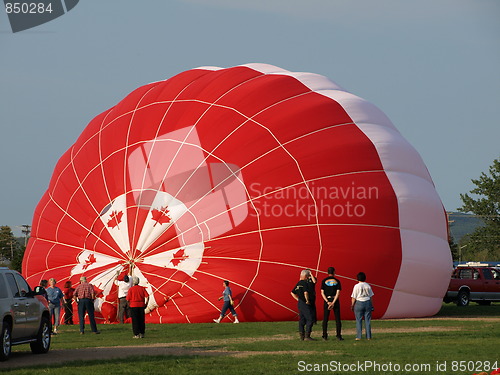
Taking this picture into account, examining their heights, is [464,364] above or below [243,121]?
below

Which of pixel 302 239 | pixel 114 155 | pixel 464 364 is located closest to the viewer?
pixel 464 364

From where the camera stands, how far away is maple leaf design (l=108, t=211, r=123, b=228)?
23.8 m

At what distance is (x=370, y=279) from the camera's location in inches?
904

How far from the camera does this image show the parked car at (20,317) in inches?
565

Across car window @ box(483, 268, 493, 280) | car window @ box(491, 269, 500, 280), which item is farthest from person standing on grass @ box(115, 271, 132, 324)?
car window @ box(491, 269, 500, 280)

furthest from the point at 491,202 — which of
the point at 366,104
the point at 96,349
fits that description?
the point at 96,349

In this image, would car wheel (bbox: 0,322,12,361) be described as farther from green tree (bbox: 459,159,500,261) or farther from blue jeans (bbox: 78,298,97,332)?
green tree (bbox: 459,159,500,261)

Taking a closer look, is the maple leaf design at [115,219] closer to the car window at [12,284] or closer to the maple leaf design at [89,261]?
the maple leaf design at [89,261]

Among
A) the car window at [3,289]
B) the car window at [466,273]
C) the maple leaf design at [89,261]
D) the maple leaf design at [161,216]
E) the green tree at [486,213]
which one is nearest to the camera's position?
the car window at [3,289]

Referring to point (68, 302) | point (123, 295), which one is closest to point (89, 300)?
point (123, 295)

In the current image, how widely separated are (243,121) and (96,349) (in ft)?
29.0

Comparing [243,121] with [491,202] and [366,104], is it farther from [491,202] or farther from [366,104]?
[491,202]

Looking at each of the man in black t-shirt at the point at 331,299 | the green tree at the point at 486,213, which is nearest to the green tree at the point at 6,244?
the green tree at the point at 486,213

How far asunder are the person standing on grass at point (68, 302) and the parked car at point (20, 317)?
24.0ft
